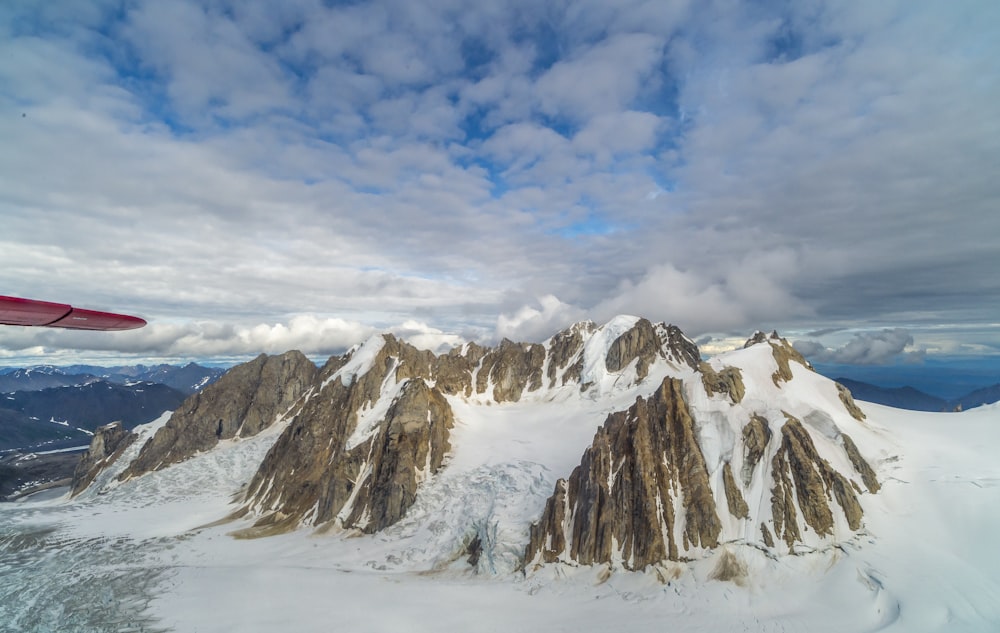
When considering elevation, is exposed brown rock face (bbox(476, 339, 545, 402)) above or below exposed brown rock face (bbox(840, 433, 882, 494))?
above

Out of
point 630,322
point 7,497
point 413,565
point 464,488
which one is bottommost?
point 7,497

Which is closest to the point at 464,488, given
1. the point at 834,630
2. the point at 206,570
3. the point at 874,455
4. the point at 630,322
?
the point at 206,570

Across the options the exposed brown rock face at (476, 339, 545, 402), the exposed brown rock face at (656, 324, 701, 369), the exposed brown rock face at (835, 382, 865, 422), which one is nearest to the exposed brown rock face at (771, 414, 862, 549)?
the exposed brown rock face at (835, 382, 865, 422)

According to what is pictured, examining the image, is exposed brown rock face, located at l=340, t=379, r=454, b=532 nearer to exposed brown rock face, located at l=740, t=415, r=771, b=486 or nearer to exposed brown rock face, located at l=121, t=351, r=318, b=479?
exposed brown rock face, located at l=740, t=415, r=771, b=486

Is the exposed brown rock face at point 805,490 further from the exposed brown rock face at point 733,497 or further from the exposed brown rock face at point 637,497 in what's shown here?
Answer: the exposed brown rock face at point 637,497

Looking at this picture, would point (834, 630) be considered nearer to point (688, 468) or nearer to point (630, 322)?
point (688, 468)

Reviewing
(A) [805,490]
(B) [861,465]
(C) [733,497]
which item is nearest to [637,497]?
(C) [733,497]

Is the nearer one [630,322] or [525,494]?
[525,494]
